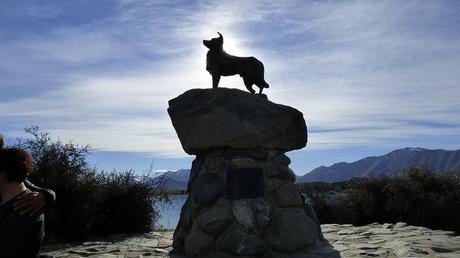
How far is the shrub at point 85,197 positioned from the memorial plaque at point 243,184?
3.91 meters

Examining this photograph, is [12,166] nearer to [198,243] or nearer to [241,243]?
[241,243]

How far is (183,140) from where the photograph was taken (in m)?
7.02

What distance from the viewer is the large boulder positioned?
6695mm

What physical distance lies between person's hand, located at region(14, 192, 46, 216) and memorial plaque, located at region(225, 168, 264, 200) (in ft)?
13.7

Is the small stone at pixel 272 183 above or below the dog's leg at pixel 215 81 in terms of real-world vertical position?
below

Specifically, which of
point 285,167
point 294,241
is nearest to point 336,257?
point 294,241

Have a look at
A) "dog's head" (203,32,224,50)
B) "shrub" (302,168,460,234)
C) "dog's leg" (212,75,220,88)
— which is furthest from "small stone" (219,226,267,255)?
"shrub" (302,168,460,234)

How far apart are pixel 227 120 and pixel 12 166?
4.25m

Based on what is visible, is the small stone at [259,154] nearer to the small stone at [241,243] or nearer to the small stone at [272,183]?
the small stone at [272,183]

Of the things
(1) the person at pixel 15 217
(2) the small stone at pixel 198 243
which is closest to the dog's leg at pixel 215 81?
(2) the small stone at pixel 198 243

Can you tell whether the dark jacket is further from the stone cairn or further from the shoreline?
the shoreline

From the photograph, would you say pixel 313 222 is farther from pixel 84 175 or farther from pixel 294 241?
pixel 84 175

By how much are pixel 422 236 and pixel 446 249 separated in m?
1.32

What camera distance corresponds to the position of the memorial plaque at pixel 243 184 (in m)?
6.61
